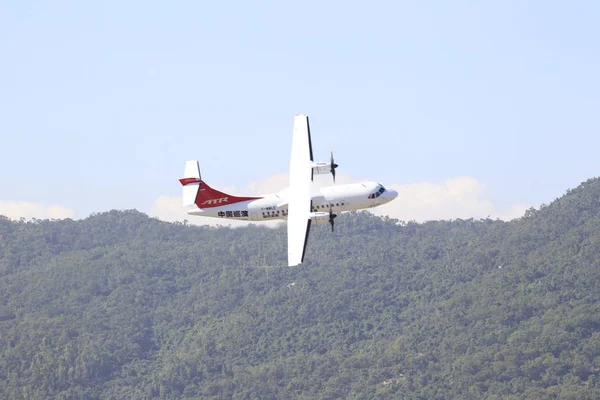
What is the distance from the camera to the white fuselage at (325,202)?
297 ft

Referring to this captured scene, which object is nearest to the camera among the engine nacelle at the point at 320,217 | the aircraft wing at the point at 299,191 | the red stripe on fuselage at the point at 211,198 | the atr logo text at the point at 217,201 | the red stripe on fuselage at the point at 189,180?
the aircraft wing at the point at 299,191

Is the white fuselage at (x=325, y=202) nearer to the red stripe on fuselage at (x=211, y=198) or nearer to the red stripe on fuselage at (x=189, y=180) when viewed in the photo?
the red stripe on fuselage at (x=211, y=198)

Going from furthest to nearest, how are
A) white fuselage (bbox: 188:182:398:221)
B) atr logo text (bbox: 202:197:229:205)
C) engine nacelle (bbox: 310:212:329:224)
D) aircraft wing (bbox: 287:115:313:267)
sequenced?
atr logo text (bbox: 202:197:229:205), white fuselage (bbox: 188:182:398:221), engine nacelle (bbox: 310:212:329:224), aircraft wing (bbox: 287:115:313:267)

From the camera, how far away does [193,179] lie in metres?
97.1

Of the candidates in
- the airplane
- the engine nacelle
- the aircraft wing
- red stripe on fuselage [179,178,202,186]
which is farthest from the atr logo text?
the engine nacelle

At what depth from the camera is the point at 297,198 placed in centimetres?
8875

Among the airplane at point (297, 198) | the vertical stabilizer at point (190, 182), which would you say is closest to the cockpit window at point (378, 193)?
the airplane at point (297, 198)

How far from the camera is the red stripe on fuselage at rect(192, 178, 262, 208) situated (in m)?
94.7

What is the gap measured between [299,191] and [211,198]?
32.2 feet

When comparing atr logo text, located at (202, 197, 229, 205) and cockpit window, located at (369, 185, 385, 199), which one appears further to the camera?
atr logo text, located at (202, 197, 229, 205)

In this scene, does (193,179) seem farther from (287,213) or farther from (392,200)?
(392,200)

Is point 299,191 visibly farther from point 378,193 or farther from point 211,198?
point 211,198

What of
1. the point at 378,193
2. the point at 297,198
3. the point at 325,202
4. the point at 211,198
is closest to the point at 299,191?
the point at 297,198

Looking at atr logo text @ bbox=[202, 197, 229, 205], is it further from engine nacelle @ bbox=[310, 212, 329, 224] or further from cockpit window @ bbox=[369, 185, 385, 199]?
cockpit window @ bbox=[369, 185, 385, 199]
